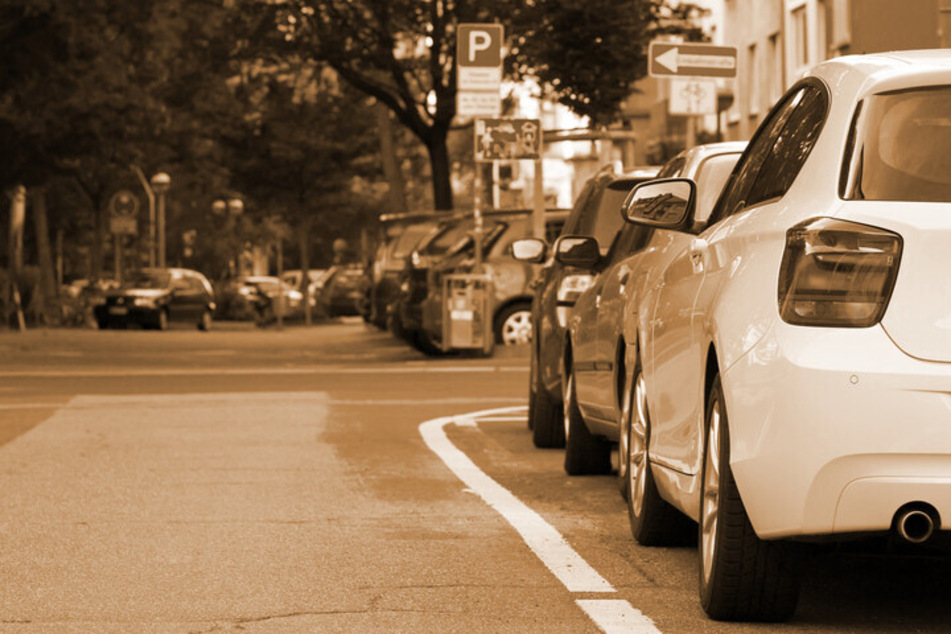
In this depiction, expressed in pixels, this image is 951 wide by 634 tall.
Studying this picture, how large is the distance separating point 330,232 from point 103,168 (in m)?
22.3

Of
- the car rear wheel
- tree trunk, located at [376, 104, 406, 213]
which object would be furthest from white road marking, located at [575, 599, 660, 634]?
tree trunk, located at [376, 104, 406, 213]

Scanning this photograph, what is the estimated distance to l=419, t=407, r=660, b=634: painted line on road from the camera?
6199mm

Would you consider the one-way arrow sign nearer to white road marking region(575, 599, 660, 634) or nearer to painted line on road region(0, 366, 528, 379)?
painted line on road region(0, 366, 528, 379)

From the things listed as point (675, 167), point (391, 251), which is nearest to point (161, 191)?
point (391, 251)

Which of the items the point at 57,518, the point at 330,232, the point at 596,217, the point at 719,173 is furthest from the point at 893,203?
the point at 330,232

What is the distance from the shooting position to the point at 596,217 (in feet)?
40.0

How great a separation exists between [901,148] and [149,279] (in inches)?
1748

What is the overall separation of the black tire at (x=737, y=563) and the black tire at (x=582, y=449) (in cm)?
465

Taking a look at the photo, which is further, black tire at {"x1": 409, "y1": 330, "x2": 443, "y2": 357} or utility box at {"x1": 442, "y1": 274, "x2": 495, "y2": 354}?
black tire at {"x1": 409, "y1": 330, "x2": 443, "y2": 357}

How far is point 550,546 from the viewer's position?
25.9 feet

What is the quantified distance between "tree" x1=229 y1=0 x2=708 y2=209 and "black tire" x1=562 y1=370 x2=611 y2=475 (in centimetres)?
2111

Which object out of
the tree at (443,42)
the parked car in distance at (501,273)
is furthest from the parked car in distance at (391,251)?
the parked car in distance at (501,273)

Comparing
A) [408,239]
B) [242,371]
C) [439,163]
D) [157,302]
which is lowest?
[157,302]

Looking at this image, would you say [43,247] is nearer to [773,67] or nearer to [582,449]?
[773,67]
